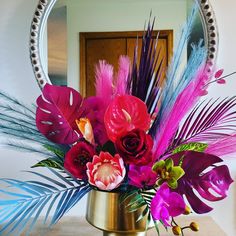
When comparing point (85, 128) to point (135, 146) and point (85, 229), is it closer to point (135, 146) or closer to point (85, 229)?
point (135, 146)

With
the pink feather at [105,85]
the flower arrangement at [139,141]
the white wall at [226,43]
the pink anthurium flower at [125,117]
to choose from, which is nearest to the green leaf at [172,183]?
the flower arrangement at [139,141]

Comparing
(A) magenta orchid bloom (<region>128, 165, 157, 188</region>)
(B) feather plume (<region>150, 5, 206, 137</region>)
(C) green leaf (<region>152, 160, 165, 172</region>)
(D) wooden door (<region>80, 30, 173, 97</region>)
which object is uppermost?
(D) wooden door (<region>80, 30, 173, 97</region>)

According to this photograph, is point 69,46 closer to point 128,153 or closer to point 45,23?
point 45,23

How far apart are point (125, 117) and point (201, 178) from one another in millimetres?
175

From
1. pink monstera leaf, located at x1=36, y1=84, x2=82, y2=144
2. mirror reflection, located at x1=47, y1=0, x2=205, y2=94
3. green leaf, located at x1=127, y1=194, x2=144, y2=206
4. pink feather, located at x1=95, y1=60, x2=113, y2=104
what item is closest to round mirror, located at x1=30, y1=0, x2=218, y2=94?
mirror reflection, located at x1=47, y1=0, x2=205, y2=94

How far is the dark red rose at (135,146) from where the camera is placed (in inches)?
21.7

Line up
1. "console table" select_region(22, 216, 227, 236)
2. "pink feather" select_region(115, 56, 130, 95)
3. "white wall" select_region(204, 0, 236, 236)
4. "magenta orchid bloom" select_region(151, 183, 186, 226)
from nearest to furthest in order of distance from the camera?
"magenta orchid bloom" select_region(151, 183, 186, 226)
"pink feather" select_region(115, 56, 130, 95)
"console table" select_region(22, 216, 227, 236)
"white wall" select_region(204, 0, 236, 236)

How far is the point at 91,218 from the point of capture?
0.66 metres

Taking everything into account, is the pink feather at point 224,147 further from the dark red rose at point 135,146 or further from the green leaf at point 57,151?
the green leaf at point 57,151

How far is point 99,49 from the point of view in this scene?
100cm

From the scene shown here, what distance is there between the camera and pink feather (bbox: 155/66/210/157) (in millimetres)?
591

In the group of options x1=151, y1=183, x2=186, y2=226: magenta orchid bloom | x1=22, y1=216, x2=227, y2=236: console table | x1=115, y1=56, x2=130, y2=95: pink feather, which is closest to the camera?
x1=151, y1=183, x2=186, y2=226: magenta orchid bloom

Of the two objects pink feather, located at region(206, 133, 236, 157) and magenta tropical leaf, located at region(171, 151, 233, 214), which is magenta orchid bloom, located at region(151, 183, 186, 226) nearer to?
magenta tropical leaf, located at region(171, 151, 233, 214)

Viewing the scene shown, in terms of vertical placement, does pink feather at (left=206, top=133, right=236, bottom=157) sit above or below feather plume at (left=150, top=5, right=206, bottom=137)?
below
